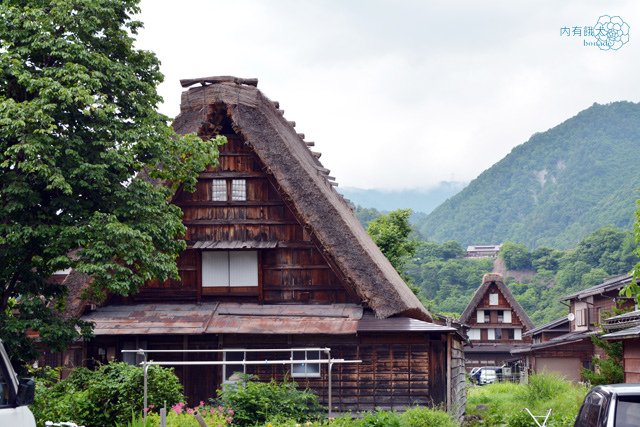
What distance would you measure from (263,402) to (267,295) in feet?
20.6

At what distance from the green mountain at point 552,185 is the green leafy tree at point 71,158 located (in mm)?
131192

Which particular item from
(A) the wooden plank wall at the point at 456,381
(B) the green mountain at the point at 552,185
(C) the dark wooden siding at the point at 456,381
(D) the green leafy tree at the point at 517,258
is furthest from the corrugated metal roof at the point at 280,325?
(B) the green mountain at the point at 552,185

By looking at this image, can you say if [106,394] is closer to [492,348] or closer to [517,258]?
[492,348]

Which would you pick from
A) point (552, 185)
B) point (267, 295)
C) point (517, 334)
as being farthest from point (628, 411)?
point (552, 185)

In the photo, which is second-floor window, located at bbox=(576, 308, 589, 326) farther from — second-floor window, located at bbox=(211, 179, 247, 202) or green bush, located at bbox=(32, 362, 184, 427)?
green bush, located at bbox=(32, 362, 184, 427)

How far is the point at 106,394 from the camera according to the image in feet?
60.3

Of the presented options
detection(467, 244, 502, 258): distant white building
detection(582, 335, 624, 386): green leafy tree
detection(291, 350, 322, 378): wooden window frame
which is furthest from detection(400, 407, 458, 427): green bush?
detection(467, 244, 502, 258): distant white building

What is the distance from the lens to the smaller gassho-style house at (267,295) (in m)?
23.3

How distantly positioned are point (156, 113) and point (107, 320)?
280 inches

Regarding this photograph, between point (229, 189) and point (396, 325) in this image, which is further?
point (229, 189)

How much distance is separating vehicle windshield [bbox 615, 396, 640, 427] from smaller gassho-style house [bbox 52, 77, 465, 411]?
1403cm

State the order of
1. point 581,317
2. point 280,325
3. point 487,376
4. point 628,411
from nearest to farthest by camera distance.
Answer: point 628,411 < point 280,325 < point 581,317 < point 487,376

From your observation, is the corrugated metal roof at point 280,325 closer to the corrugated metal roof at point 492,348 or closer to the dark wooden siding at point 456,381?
the dark wooden siding at point 456,381

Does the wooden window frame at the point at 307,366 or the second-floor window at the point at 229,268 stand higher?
the second-floor window at the point at 229,268
